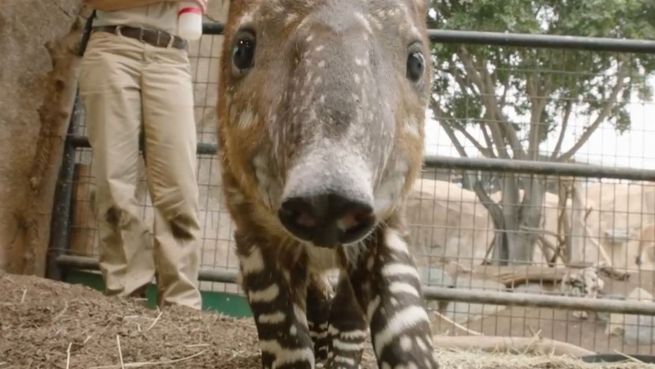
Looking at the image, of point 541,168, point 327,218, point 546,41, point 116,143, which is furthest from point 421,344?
point 546,41

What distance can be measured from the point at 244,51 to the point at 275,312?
0.99 m

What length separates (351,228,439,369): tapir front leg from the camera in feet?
9.43

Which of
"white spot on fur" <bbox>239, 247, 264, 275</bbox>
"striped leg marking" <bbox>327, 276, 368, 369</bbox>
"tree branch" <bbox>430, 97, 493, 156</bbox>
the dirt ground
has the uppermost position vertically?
"tree branch" <bbox>430, 97, 493, 156</bbox>

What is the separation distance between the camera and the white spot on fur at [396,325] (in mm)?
2898

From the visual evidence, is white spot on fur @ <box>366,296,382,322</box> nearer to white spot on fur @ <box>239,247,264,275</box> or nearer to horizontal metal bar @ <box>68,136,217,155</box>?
white spot on fur @ <box>239,247,264,275</box>

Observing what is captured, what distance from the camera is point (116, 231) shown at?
5680mm

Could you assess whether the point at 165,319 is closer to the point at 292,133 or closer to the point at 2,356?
the point at 2,356

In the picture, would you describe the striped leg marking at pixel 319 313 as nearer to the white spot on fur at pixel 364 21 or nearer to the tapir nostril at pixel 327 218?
the white spot on fur at pixel 364 21

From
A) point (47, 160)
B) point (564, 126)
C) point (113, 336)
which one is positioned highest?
point (564, 126)

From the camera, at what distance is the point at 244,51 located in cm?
284

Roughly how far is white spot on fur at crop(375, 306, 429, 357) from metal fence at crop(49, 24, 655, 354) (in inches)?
113

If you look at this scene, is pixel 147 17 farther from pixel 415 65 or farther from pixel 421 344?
pixel 421 344

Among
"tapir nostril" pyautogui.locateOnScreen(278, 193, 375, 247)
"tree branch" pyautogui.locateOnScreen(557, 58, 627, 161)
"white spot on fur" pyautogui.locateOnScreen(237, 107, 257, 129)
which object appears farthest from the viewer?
"tree branch" pyautogui.locateOnScreen(557, 58, 627, 161)

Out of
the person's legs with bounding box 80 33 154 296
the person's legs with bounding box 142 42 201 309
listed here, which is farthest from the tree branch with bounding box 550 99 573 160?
the person's legs with bounding box 80 33 154 296
